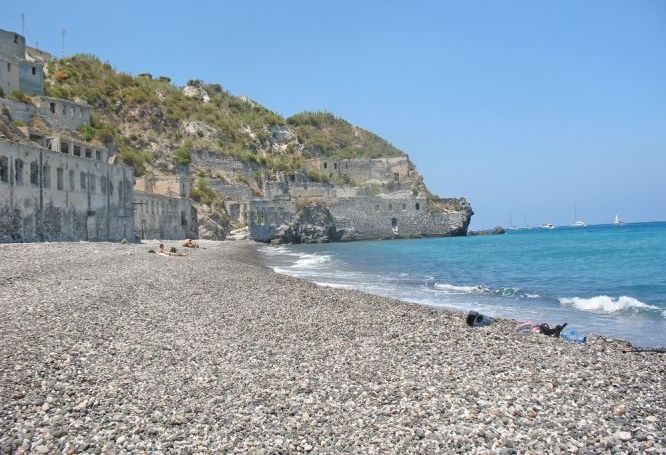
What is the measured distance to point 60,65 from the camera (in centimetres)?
6531

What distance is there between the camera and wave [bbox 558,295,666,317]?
51.5 ft

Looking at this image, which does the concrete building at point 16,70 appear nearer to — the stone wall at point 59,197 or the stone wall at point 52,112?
the stone wall at point 52,112

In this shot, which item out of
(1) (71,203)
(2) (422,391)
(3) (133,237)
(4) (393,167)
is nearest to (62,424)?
(2) (422,391)

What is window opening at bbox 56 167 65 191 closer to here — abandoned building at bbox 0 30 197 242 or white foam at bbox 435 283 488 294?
abandoned building at bbox 0 30 197 242

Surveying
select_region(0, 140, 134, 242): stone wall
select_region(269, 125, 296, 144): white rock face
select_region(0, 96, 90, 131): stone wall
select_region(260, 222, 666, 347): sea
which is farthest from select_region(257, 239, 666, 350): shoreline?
select_region(269, 125, 296, 144): white rock face

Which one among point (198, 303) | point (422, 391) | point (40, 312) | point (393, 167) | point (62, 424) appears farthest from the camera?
point (393, 167)

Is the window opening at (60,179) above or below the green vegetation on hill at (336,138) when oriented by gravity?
below

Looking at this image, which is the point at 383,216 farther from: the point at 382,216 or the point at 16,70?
the point at 16,70

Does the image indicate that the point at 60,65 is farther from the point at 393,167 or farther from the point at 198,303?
the point at 198,303

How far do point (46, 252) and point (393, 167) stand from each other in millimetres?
78089

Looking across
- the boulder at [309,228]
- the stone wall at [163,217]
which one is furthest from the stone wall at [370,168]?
the stone wall at [163,217]

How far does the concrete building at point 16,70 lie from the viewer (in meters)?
45.5

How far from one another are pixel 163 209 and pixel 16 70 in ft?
56.1

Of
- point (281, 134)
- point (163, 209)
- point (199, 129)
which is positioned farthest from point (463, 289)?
point (281, 134)
